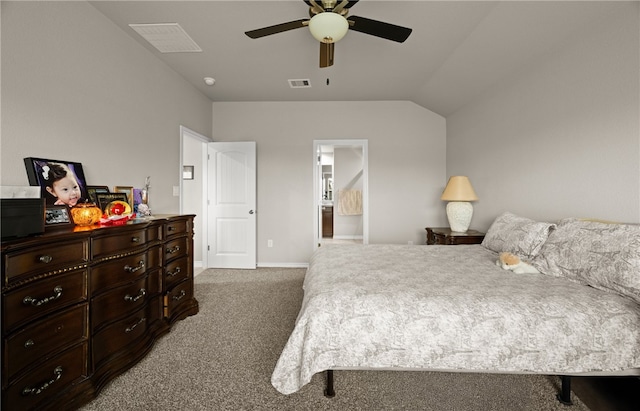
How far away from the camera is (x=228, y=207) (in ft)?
15.4

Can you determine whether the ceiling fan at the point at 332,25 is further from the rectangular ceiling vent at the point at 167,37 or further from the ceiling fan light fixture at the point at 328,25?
the rectangular ceiling vent at the point at 167,37

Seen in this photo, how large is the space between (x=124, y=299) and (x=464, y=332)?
2.09 meters

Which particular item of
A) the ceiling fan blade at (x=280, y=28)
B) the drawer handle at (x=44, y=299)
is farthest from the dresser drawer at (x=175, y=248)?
the ceiling fan blade at (x=280, y=28)

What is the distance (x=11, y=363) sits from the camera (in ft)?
4.20

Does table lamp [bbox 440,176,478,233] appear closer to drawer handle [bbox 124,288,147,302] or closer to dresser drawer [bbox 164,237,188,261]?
dresser drawer [bbox 164,237,188,261]

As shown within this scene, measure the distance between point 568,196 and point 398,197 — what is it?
2523mm

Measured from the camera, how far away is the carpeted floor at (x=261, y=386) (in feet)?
5.40

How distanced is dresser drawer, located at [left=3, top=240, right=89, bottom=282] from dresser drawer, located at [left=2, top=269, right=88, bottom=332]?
0.20ft

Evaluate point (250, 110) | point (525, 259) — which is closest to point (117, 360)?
point (525, 259)

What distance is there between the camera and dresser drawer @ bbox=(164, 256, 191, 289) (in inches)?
98.3

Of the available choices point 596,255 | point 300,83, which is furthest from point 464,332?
point 300,83

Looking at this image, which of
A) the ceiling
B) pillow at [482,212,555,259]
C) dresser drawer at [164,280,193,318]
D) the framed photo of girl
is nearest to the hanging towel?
the ceiling

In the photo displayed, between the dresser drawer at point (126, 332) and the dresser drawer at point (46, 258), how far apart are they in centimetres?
51

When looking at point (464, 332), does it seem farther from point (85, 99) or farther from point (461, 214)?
point (85, 99)
